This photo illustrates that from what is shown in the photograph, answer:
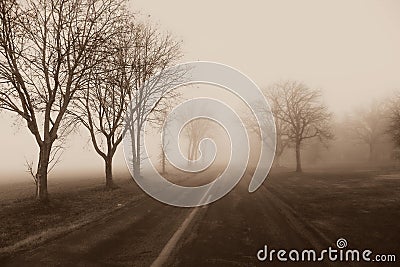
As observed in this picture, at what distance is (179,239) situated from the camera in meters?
8.34

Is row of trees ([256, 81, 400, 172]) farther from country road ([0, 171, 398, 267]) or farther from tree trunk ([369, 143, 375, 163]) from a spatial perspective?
country road ([0, 171, 398, 267])

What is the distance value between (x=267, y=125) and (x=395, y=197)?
30.3 m

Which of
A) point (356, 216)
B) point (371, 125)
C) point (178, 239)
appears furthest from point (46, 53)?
point (371, 125)

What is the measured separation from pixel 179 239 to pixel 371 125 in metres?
70.2

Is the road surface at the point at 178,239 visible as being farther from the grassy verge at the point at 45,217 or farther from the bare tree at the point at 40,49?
the bare tree at the point at 40,49

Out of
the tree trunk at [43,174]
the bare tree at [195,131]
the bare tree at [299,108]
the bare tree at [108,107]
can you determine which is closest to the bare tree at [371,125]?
the bare tree at [299,108]

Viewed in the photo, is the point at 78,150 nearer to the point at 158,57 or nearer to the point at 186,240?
the point at 158,57

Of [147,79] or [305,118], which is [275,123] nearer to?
[305,118]

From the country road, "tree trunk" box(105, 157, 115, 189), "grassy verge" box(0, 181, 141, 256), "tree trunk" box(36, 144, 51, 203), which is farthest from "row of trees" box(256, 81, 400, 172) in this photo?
"tree trunk" box(36, 144, 51, 203)

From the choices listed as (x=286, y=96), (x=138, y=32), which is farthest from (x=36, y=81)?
(x=286, y=96)

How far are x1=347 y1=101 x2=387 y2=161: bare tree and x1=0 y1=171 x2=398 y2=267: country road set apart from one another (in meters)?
62.0

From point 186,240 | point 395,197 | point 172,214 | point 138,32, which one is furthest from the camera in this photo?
point 138,32

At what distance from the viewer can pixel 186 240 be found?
823 cm

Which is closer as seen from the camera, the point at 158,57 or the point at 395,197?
the point at 395,197
